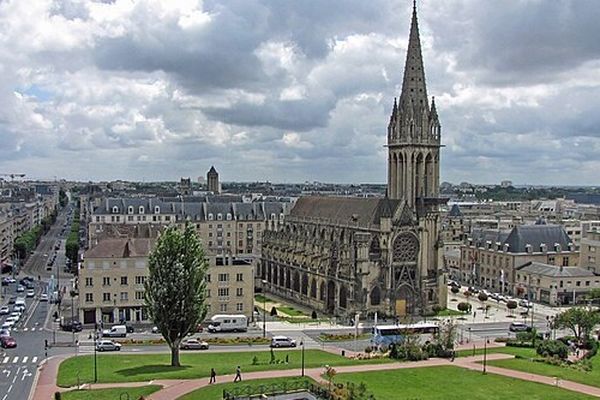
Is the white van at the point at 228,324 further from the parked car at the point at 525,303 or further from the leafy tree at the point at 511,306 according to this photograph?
the parked car at the point at 525,303

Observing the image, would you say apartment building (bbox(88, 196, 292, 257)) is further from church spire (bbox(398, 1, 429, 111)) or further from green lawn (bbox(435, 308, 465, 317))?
green lawn (bbox(435, 308, 465, 317))

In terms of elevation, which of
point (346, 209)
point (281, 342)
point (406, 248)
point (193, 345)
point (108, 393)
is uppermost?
point (346, 209)

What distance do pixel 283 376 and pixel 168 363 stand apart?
15377mm

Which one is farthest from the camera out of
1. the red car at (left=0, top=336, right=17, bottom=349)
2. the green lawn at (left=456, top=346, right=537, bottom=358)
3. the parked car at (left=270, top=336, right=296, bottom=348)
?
the parked car at (left=270, top=336, right=296, bottom=348)

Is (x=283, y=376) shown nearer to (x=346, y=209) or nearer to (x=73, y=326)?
(x=73, y=326)

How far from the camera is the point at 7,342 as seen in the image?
273ft

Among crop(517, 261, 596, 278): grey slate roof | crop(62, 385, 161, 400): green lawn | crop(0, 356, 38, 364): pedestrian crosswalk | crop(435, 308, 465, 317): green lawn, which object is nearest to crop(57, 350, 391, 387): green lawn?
crop(62, 385, 161, 400): green lawn

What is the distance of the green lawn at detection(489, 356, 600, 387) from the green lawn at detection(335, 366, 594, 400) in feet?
16.9

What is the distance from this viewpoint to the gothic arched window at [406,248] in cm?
11288

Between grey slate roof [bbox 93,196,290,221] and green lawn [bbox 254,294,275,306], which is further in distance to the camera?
grey slate roof [bbox 93,196,290,221]

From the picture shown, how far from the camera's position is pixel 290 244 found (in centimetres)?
13338

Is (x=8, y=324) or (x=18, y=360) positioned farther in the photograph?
(x=8, y=324)

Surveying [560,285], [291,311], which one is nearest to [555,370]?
[291,311]

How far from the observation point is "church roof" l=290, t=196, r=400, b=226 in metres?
114
